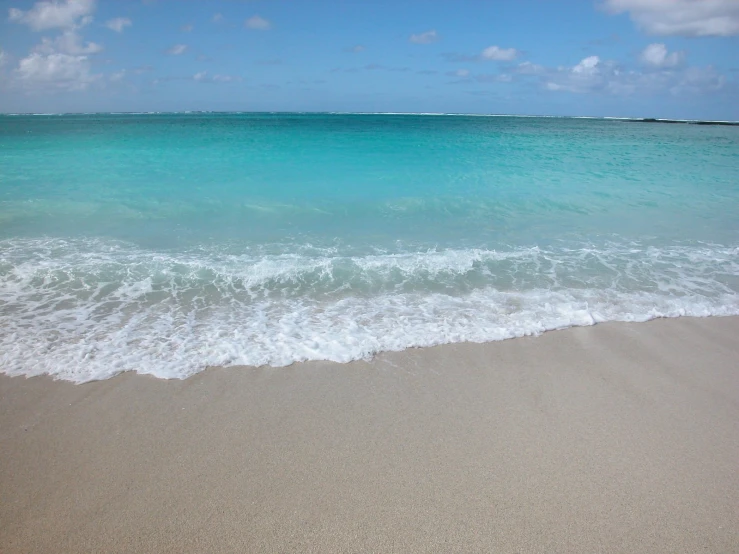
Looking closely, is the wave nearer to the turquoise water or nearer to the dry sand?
the turquoise water

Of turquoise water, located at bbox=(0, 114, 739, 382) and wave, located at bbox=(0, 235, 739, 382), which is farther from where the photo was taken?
turquoise water, located at bbox=(0, 114, 739, 382)

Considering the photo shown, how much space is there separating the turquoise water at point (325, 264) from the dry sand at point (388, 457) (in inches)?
22.8

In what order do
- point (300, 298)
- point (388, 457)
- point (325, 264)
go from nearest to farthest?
point (388, 457)
point (300, 298)
point (325, 264)

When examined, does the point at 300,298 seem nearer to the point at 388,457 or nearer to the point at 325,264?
the point at 325,264

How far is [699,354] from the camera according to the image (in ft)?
16.1

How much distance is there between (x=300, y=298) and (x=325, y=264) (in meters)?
1.39

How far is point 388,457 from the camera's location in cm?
336

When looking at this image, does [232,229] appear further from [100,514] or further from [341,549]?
[341,549]

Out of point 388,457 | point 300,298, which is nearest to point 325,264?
point 300,298

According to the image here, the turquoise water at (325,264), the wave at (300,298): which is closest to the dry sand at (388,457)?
the wave at (300,298)

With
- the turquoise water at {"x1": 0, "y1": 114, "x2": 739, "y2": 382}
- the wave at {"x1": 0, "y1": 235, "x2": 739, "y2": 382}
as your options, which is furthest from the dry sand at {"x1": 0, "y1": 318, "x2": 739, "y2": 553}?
the turquoise water at {"x1": 0, "y1": 114, "x2": 739, "y2": 382}

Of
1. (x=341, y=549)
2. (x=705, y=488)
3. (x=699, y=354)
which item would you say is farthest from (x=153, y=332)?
(x=699, y=354)

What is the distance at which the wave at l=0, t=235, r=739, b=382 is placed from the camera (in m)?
4.84

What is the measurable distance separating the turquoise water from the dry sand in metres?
0.58
